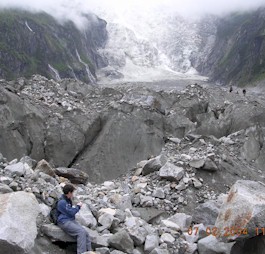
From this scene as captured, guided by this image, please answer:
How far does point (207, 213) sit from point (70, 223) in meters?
3.47

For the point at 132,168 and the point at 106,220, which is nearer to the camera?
the point at 106,220

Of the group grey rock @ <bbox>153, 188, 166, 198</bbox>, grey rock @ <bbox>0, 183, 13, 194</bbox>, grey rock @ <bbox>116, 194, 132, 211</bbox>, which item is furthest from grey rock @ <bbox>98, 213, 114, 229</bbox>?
grey rock @ <bbox>153, 188, 166, 198</bbox>

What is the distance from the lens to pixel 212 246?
6809 millimetres

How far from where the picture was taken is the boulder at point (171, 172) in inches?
410


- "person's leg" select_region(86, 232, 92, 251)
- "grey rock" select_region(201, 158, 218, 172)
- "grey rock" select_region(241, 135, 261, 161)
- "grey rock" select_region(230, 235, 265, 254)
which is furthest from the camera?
"grey rock" select_region(241, 135, 261, 161)

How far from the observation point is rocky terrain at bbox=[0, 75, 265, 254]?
21.2ft

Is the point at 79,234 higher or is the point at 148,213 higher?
the point at 79,234

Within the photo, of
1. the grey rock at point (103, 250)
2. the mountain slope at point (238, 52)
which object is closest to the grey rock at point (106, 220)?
the grey rock at point (103, 250)

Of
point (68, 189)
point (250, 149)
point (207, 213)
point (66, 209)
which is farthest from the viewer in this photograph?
point (250, 149)

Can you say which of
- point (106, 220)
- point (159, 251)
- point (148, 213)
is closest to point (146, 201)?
point (148, 213)

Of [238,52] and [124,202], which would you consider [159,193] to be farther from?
[238,52]

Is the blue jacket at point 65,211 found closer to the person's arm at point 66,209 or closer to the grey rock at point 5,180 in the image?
the person's arm at point 66,209

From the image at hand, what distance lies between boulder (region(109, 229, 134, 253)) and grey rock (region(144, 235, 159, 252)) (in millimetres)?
289

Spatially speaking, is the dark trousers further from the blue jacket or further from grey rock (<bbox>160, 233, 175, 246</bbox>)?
grey rock (<bbox>160, 233, 175, 246</bbox>)
